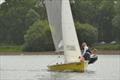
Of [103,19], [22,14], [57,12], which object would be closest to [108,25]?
[103,19]

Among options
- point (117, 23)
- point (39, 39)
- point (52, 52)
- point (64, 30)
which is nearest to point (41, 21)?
point (39, 39)

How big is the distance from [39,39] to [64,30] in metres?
65.5

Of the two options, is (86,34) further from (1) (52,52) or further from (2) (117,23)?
(2) (117,23)

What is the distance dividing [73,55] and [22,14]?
3759 inches

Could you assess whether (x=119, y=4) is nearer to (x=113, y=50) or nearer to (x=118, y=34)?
(x=118, y=34)

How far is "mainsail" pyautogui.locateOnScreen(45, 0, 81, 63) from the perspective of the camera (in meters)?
46.8

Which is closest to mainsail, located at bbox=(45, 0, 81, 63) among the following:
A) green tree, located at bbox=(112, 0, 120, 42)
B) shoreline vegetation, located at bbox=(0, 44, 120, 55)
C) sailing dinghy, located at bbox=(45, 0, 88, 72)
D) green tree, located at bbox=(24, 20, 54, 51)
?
sailing dinghy, located at bbox=(45, 0, 88, 72)

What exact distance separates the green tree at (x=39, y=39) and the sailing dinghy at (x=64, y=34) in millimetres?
63034

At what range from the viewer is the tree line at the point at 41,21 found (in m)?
114

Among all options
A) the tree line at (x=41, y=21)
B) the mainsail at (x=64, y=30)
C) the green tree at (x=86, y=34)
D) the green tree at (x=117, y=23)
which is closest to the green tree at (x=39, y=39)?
the tree line at (x=41, y=21)

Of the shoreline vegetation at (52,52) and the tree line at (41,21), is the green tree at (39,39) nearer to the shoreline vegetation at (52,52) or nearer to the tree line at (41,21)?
the tree line at (41,21)

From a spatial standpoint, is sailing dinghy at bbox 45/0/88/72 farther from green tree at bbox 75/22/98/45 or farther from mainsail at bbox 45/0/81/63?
green tree at bbox 75/22/98/45

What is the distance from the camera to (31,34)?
115812 mm

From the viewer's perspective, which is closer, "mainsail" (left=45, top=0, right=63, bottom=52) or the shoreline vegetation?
"mainsail" (left=45, top=0, right=63, bottom=52)
